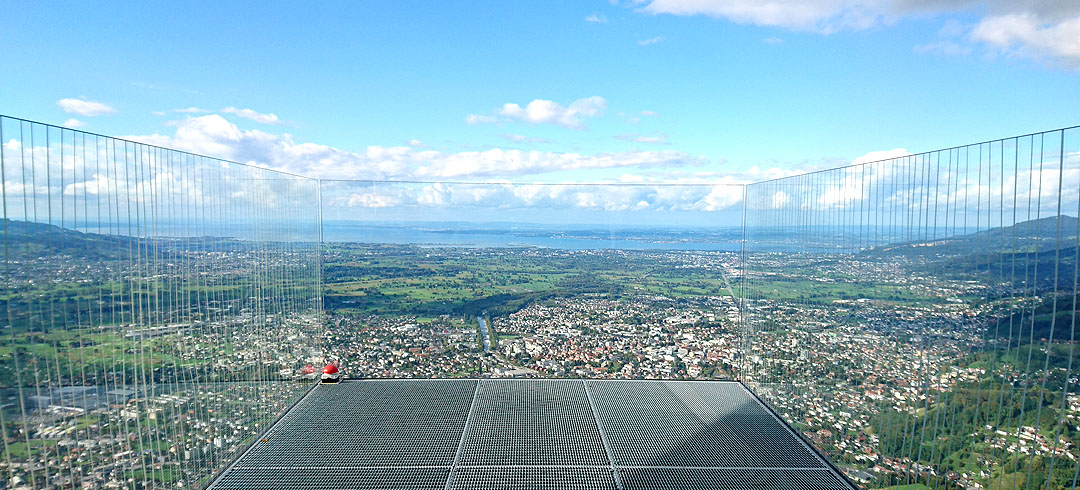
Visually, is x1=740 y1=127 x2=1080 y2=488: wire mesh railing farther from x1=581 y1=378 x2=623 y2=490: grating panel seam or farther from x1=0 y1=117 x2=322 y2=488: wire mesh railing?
x1=0 y1=117 x2=322 y2=488: wire mesh railing

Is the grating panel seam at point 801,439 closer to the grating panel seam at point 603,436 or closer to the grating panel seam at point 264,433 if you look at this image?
the grating panel seam at point 603,436

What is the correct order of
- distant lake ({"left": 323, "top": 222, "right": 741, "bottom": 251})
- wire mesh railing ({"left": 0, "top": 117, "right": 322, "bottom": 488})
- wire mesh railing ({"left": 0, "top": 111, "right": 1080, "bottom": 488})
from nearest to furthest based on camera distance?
wire mesh railing ({"left": 0, "top": 117, "right": 322, "bottom": 488})
wire mesh railing ({"left": 0, "top": 111, "right": 1080, "bottom": 488})
distant lake ({"left": 323, "top": 222, "right": 741, "bottom": 251})

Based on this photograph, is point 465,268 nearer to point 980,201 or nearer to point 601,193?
point 601,193

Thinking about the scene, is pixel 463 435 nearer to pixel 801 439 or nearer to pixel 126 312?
pixel 126 312

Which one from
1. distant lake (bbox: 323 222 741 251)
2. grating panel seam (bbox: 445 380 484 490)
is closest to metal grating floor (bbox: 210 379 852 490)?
grating panel seam (bbox: 445 380 484 490)

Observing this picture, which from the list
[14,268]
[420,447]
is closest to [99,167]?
[14,268]
